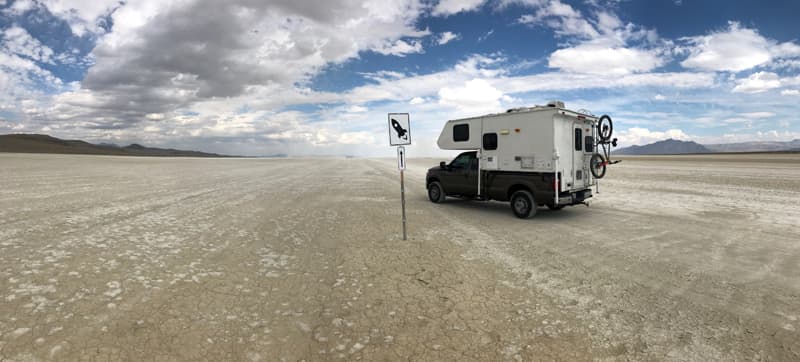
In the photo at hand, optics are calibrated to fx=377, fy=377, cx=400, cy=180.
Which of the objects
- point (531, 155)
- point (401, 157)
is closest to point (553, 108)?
point (531, 155)

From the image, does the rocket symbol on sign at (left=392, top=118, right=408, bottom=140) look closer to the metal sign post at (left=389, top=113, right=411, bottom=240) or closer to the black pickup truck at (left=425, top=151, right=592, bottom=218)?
the metal sign post at (left=389, top=113, right=411, bottom=240)

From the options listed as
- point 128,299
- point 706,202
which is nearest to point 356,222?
point 128,299

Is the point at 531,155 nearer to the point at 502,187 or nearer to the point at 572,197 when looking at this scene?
the point at 502,187

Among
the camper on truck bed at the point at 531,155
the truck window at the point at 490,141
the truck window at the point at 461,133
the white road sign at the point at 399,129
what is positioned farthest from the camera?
the truck window at the point at 461,133

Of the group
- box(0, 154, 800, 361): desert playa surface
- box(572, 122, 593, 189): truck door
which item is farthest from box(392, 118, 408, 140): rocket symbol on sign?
box(572, 122, 593, 189): truck door

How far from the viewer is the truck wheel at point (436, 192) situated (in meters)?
13.6

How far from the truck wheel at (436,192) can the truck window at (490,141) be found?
103 inches

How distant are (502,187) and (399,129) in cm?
486

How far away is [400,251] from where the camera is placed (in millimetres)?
6926

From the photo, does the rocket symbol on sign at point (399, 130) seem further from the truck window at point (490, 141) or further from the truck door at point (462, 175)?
→ the truck door at point (462, 175)

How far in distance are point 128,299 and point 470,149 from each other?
965 cm

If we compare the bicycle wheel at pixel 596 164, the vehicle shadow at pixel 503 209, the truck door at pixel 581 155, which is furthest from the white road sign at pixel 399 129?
the bicycle wheel at pixel 596 164

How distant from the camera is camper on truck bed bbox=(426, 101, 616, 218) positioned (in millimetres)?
10086

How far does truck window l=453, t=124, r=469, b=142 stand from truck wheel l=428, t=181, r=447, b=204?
2.00 meters
